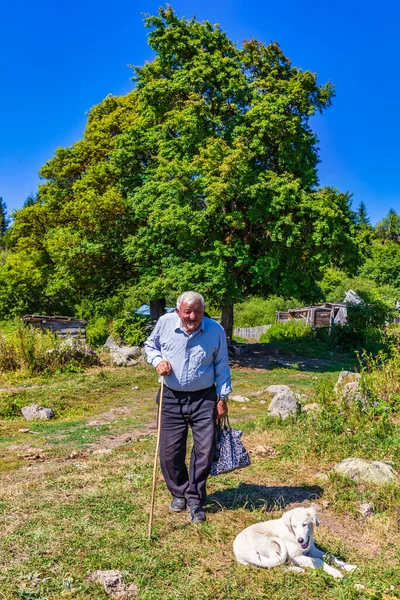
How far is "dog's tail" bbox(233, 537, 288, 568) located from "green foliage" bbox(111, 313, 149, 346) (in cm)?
1262

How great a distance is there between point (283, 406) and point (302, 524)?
4476mm

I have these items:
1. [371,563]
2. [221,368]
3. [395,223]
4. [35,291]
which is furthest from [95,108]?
[395,223]

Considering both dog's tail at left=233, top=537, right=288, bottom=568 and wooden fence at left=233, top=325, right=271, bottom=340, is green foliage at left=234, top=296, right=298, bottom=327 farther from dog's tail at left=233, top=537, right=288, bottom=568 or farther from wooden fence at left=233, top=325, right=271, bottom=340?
dog's tail at left=233, top=537, right=288, bottom=568

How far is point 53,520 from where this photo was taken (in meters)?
4.27

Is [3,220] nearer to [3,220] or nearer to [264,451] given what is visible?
[3,220]

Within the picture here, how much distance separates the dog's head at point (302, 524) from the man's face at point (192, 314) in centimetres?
169

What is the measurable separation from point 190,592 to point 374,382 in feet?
16.6

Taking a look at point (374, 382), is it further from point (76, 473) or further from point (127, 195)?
point (127, 195)

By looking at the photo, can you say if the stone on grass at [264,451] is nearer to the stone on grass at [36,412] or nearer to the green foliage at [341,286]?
the stone on grass at [36,412]

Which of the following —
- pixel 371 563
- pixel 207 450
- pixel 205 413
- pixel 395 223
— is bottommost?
pixel 371 563

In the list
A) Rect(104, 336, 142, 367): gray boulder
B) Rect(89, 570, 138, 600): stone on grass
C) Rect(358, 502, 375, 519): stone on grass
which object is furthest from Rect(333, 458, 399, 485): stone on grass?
Rect(104, 336, 142, 367): gray boulder

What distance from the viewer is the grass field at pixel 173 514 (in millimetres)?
3322

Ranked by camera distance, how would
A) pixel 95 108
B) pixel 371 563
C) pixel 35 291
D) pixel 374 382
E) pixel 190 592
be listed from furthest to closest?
1. pixel 35 291
2. pixel 95 108
3. pixel 374 382
4. pixel 371 563
5. pixel 190 592

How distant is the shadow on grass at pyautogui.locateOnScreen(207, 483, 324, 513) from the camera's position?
4.64 meters
